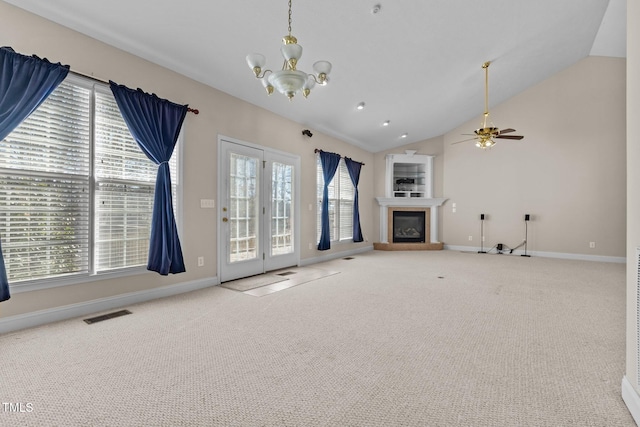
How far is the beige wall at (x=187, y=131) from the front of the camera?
2.81 m

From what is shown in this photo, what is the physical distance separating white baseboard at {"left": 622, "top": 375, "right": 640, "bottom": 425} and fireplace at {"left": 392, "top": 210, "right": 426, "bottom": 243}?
7.25 metres

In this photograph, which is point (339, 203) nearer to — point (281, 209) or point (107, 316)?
point (281, 209)

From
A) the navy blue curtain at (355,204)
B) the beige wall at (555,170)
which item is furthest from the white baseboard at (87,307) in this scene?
the beige wall at (555,170)

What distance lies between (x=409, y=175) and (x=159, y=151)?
286 inches

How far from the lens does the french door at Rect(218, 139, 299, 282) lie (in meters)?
4.59

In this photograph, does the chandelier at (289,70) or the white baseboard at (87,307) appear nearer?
the chandelier at (289,70)

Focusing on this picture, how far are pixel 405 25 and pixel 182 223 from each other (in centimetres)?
391

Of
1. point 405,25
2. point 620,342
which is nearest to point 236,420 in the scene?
point 620,342

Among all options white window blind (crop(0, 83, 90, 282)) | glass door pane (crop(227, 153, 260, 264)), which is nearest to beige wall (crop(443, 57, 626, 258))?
glass door pane (crop(227, 153, 260, 264))

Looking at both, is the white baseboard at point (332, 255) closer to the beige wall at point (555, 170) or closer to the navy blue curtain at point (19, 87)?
the beige wall at point (555, 170)

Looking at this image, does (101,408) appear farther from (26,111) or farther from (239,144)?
(239,144)

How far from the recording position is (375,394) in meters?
1.78

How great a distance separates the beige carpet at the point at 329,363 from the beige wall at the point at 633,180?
35 cm

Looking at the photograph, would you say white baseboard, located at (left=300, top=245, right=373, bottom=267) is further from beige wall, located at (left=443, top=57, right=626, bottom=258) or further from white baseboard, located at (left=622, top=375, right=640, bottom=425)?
white baseboard, located at (left=622, top=375, right=640, bottom=425)
